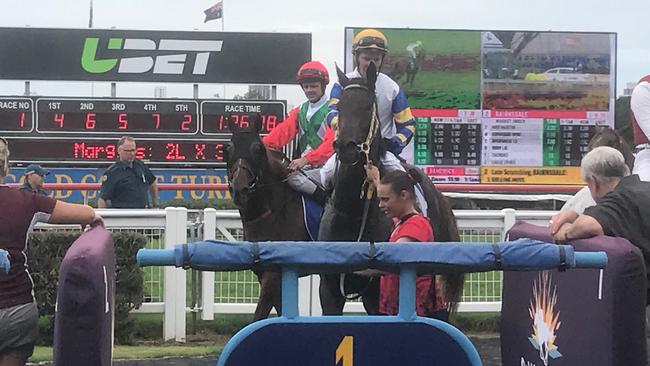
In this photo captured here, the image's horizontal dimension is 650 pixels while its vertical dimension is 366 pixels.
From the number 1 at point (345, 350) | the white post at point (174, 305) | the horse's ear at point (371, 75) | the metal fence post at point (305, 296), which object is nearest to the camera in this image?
the number 1 at point (345, 350)

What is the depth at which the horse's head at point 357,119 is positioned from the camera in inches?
191

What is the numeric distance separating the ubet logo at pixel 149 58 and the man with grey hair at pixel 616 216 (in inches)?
454

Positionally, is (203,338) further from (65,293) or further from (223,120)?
(223,120)

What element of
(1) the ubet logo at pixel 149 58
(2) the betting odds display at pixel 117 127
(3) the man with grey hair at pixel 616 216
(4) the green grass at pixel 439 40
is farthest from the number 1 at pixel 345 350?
(4) the green grass at pixel 439 40

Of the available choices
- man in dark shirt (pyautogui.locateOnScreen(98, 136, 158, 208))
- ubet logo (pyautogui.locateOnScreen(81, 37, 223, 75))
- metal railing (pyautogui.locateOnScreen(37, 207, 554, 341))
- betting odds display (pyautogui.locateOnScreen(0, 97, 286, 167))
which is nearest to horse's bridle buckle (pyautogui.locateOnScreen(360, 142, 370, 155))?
metal railing (pyautogui.locateOnScreen(37, 207, 554, 341))

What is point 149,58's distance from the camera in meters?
14.8

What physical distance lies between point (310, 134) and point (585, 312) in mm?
3822

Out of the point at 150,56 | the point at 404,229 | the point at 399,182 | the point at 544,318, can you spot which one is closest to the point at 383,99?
the point at 399,182

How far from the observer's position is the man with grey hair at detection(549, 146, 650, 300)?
3527 millimetres

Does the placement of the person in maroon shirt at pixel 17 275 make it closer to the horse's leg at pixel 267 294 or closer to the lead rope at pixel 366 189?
the lead rope at pixel 366 189

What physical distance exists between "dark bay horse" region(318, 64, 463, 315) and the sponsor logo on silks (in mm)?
815

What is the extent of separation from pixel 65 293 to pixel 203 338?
5232mm

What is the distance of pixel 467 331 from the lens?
8523 millimetres

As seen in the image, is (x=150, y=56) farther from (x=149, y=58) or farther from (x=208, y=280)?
(x=208, y=280)
